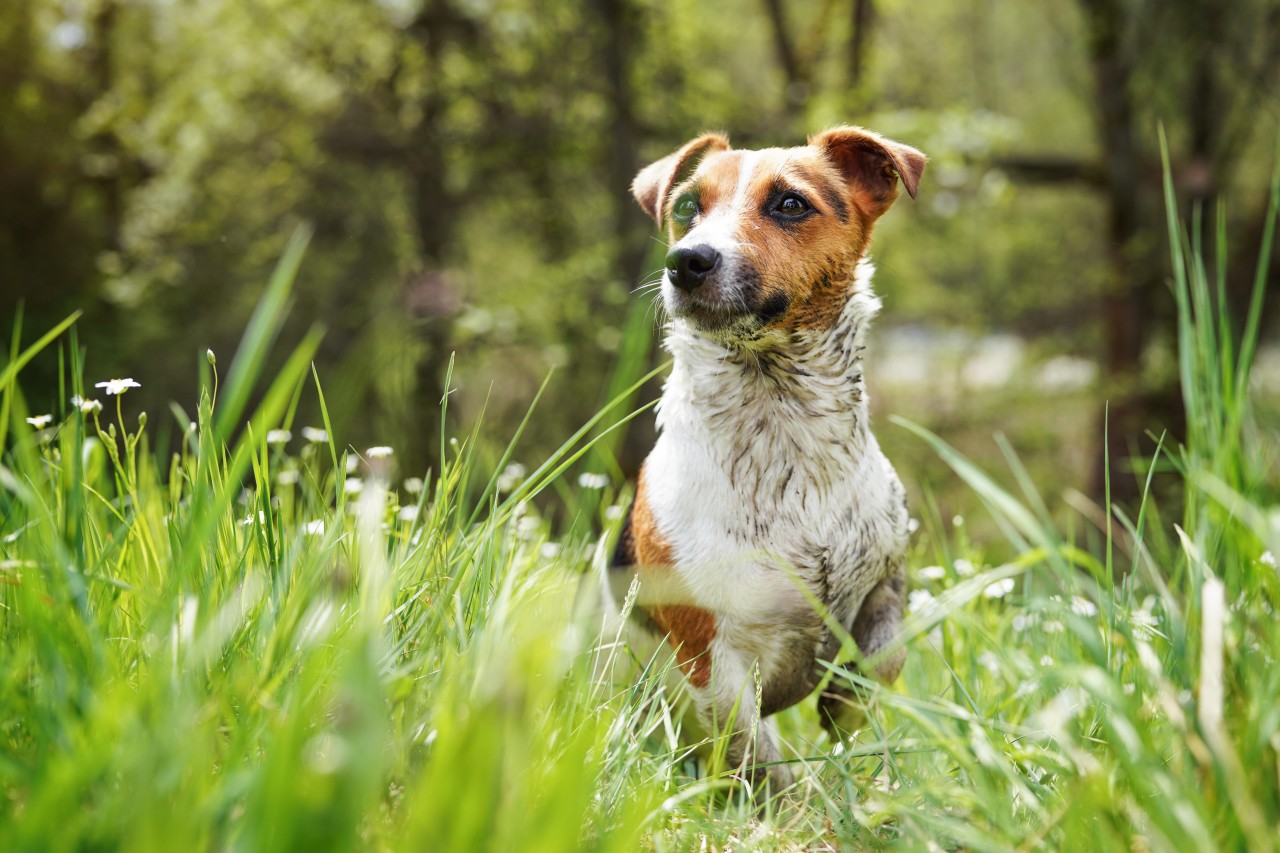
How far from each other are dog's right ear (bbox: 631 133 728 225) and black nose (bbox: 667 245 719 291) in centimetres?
58

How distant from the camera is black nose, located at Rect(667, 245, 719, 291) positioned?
2352 millimetres

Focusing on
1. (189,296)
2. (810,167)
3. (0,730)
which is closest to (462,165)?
(189,296)

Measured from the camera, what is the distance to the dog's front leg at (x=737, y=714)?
2.24 meters

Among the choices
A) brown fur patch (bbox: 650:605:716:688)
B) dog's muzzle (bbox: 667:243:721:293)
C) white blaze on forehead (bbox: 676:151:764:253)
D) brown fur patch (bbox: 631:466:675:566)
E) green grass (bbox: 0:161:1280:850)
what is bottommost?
brown fur patch (bbox: 650:605:716:688)

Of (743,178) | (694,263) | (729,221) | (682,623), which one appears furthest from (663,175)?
(682,623)

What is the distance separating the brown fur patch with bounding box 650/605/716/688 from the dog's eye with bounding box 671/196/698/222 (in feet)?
3.68

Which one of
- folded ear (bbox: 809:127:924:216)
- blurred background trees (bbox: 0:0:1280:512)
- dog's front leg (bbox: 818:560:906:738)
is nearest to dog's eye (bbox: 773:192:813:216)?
folded ear (bbox: 809:127:924:216)

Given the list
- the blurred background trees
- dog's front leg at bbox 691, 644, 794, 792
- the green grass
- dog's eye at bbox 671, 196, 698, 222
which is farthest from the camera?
the blurred background trees

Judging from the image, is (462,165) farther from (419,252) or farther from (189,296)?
(189,296)

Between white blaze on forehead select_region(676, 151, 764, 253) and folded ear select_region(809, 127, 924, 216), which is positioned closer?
white blaze on forehead select_region(676, 151, 764, 253)

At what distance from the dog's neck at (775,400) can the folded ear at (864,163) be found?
1.25 ft

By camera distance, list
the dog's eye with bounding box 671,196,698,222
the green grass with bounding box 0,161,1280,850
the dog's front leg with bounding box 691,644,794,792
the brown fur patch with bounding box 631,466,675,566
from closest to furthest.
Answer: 1. the green grass with bounding box 0,161,1280,850
2. the dog's front leg with bounding box 691,644,794,792
3. the brown fur patch with bounding box 631,466,675,566
4. the dog's eye with bounding box 671,196,698,222

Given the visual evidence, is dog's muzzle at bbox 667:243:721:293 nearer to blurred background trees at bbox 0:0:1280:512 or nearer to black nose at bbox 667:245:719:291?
black nose at bbox 667:245:719:291

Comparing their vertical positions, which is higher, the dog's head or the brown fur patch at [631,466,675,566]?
the dog's head
